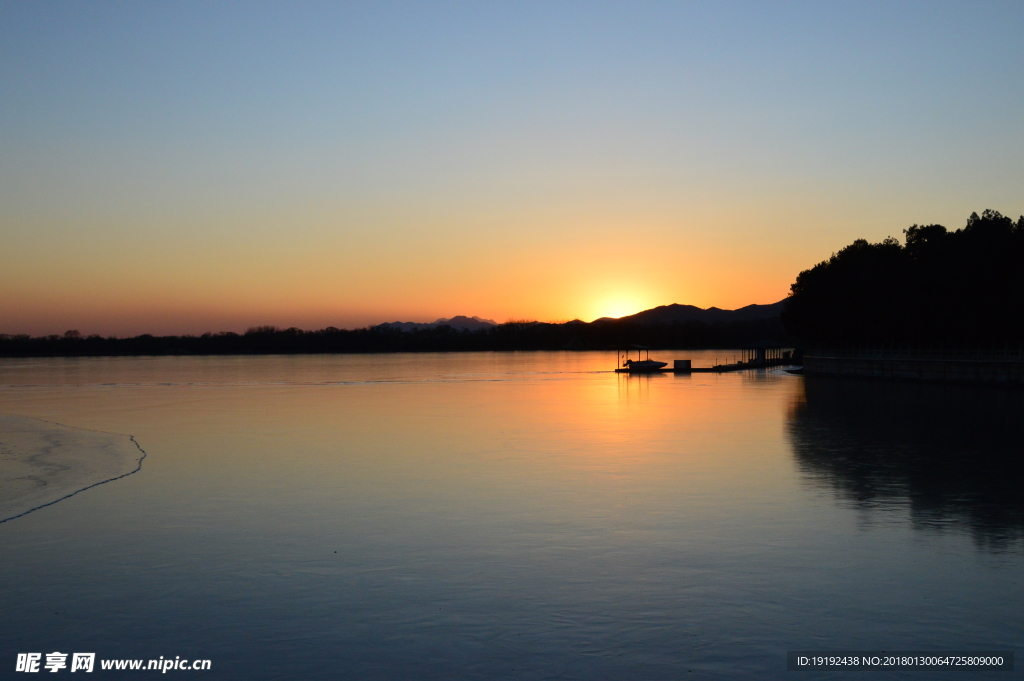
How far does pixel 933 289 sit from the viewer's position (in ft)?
209

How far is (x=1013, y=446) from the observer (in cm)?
2338

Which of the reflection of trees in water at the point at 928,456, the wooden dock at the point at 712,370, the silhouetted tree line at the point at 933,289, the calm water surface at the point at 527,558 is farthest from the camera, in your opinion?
the wooden dock at the point at 712,370

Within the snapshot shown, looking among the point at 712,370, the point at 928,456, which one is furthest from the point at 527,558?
the point at 712,370

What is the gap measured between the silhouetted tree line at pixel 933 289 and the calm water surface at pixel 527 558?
1452 inches

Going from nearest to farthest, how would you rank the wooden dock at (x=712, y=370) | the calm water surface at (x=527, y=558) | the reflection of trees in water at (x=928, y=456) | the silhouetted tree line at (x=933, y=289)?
the calm water surface at (x=527, y=558)
the reflection of trees in water at (x=928, y=456)
the silhouetted tree line at (x=933, y=289)
the wooden dock at (x=712, y=370)

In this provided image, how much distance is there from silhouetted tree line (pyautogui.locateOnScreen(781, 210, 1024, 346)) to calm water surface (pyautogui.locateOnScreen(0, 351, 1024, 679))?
1452 inches

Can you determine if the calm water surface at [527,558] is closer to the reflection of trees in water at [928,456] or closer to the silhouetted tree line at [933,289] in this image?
the reflection of trees in water at [928,456]

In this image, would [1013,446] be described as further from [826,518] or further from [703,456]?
[826,518]

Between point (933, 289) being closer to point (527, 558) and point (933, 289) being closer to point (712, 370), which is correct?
point (712, 370)

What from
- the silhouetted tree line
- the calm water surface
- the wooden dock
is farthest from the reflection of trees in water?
the wooden dock

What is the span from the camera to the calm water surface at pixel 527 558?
7922 millimetres

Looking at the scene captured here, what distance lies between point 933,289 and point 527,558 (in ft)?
203

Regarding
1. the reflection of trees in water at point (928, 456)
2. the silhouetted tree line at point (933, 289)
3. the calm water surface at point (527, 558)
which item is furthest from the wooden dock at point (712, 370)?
the calm water surface at point (527, 558)

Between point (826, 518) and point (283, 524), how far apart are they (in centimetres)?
899
